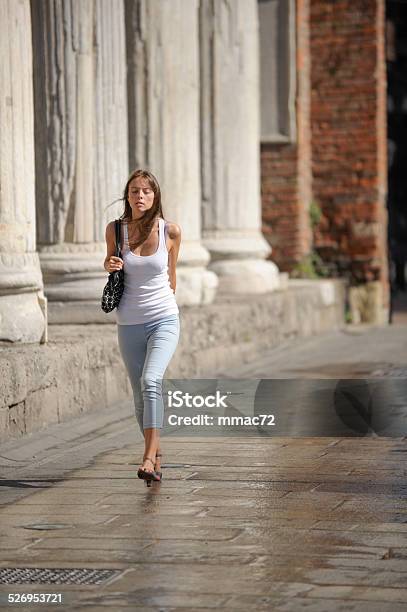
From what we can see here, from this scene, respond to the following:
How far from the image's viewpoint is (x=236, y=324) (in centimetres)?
1244

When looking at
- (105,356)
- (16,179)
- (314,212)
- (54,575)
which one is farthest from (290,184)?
(54,575)

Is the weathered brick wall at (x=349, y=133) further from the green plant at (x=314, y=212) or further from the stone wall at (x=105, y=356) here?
the stone wall at (x=105, y=356)

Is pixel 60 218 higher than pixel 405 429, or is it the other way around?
pixel 60 218

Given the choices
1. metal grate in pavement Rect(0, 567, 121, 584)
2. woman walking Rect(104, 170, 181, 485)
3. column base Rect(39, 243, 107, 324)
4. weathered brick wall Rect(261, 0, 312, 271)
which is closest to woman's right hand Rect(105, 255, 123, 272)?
woman walking Rect(104, 170, 181, 485)

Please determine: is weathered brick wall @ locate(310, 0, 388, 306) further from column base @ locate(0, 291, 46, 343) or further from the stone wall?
column base @ locate(0, 291, 46, 343)

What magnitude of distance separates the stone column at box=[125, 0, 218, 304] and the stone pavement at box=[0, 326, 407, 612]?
364 centimetres

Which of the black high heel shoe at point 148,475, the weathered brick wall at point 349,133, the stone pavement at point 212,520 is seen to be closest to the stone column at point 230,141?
the weathered brick wall at point 349,133

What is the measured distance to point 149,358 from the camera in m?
6.60

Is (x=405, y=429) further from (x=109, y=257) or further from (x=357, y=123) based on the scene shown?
(x=357, y=123)

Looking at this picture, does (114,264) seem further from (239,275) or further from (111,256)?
(239,275)

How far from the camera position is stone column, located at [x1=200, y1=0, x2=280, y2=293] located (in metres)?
14.0

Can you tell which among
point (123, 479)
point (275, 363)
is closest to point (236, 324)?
point (275, 363)

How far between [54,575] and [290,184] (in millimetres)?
12910

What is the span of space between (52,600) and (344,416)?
460 cm
